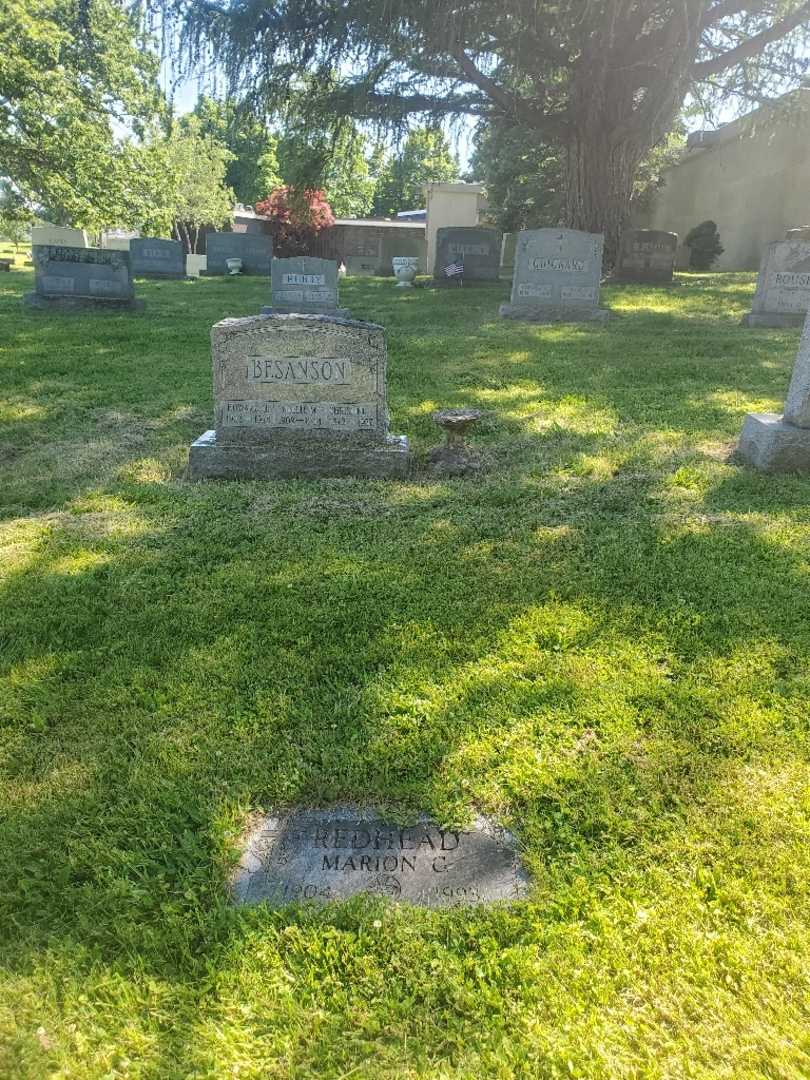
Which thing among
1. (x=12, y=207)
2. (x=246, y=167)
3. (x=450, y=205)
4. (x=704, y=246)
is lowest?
(x=12, y=207)

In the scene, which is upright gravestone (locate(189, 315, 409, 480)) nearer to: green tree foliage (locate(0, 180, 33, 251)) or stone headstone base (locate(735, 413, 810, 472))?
stone headstone base (locate(735, 413, 810, 472))

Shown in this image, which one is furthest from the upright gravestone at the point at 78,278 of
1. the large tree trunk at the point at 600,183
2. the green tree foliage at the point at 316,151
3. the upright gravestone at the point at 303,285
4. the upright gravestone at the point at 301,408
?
the large tree trunk at the point at 600,183

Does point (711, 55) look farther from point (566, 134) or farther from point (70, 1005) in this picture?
point (70, 1005)

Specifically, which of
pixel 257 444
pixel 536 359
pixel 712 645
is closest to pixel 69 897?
pixel 712 645

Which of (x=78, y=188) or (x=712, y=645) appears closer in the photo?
(x=712, y=645)

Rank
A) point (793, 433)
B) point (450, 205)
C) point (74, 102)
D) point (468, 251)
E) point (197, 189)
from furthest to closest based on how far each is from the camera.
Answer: point (197, 189), point (450, 205), point (468, 251), point (74, 102), point (793, 433)

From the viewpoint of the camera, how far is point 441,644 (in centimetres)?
289

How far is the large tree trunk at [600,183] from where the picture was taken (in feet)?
48.8

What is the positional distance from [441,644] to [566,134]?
52.0 ft

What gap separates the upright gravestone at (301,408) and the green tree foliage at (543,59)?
31.4 ft

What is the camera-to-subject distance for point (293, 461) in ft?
16.4

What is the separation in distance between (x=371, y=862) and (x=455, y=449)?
359 centimetres

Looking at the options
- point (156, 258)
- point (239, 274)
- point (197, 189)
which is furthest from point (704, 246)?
point (197, 189)

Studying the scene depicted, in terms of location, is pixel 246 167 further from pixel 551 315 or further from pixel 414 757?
pixel 414 757
